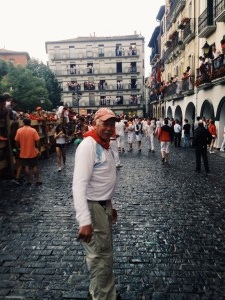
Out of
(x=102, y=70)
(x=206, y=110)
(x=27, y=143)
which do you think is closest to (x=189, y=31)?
(x=206, y=110)

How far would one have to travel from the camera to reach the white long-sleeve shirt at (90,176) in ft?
9.43

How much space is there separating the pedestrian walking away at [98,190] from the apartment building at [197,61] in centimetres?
1541

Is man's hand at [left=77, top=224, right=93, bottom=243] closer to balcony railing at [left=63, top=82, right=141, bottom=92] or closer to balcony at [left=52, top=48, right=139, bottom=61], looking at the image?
balcony railing at [left=63, top=82, right=141, bottom=92]

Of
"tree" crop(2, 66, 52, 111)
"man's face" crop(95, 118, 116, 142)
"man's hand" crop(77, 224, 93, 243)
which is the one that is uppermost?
"tree" crop(2, 66, 52, 111)

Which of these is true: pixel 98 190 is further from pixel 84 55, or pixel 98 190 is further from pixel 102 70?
pixel 84 55

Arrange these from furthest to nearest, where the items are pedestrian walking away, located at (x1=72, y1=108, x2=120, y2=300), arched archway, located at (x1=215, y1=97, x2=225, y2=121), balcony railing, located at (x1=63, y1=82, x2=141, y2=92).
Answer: balcony railing, located at (x1=63, y1=82, x2=141, y2=92), arched archway, located at (x1=215, y1=97, x2=225, y2=121), pedestrian walking away, located at (x1=72, y1=108, x2=120, y2=300)

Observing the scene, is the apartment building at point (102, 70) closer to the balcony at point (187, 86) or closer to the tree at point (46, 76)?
the tree at point (46, 76)

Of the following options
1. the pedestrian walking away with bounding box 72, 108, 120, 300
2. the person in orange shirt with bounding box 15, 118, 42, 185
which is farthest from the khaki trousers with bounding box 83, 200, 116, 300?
the person in orange shirt with bounding box 15, 118, 42, 185

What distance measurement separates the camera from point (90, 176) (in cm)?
300

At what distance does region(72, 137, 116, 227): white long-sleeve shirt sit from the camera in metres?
2.88

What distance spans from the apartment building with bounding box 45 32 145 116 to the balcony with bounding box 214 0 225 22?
1830 inches

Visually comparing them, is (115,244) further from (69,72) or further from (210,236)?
(69,72)


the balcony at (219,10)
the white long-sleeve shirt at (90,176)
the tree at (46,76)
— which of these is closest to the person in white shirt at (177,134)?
the balcony at (219,10)

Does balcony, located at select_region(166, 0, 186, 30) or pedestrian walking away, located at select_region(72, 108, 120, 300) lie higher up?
balcony, located at select_region(166, 0, 186, 30)
